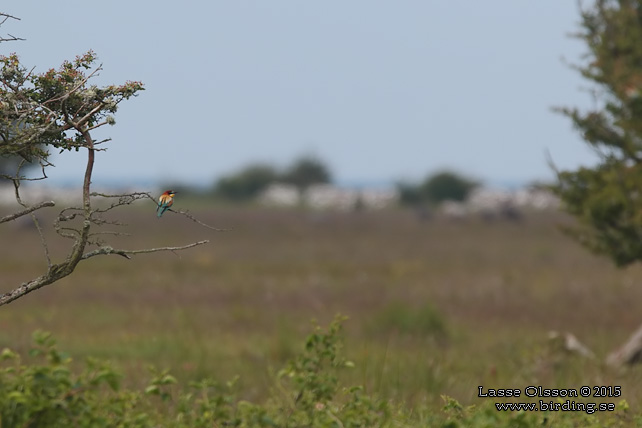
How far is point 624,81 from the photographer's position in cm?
1243

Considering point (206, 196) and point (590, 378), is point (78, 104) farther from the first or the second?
point (206, 196)

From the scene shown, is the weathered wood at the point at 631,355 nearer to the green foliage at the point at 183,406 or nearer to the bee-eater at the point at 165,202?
the green foliage at the point at 183,406

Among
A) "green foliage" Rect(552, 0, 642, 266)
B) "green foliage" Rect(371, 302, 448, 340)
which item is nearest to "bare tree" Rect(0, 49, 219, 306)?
"green foliage" Rect(552, 0, 642, 266)

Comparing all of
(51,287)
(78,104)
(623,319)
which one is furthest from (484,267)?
(78,104)

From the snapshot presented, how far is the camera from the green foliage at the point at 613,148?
12.1 metres

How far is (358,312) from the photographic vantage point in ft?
66.5

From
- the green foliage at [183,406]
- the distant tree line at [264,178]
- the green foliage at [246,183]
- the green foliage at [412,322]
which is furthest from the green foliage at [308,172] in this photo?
the green foliage at [183,406]

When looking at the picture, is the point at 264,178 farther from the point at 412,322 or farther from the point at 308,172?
the point at 412,322

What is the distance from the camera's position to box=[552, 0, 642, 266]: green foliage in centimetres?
1209

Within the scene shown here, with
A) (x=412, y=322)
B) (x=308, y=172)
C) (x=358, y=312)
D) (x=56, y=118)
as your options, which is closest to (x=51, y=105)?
(x=56, y=118)

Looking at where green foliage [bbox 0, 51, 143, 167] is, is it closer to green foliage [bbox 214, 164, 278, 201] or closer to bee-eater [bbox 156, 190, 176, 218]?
bee-eater [bbox 156, 190, 176, 218]

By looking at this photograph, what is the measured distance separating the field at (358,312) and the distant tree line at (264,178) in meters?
68.4

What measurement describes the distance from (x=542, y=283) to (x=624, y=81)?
44.8 ft

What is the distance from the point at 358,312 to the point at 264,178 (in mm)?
103387
